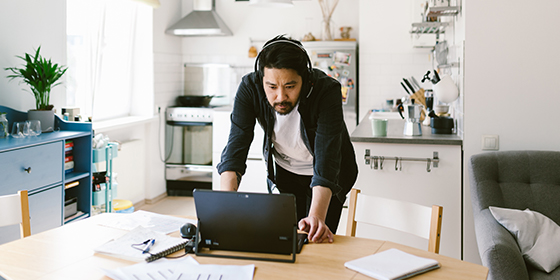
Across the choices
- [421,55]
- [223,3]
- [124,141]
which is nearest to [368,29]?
[421,55]

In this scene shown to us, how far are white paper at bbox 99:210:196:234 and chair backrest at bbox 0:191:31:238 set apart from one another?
301mm

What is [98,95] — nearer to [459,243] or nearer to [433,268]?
[459,243]

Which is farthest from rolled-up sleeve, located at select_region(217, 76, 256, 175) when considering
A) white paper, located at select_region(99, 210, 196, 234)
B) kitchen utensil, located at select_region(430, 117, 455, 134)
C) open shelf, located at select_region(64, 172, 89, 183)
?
kitchen utensil, located at select_region(430, 117, 455, 134)

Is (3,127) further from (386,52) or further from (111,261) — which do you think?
(386,52)

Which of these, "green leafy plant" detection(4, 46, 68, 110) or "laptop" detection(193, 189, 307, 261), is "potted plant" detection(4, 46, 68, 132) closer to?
"green leafy plant" detection(4, 46, 68, 110)

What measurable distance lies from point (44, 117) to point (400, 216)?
92.4 inches

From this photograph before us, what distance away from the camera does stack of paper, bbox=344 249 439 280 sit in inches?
51.4

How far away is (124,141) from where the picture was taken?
4773 mm

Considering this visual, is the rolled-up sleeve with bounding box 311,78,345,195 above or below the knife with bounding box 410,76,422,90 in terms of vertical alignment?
below

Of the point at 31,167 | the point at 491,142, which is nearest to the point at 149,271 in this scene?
the point at 31,167

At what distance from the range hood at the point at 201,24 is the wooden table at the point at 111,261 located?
3963 millimetres

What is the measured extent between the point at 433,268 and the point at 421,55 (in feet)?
13.6

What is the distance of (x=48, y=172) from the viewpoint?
2785mm

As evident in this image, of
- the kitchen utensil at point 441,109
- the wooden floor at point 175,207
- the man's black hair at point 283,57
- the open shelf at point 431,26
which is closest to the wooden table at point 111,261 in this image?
the man's black hair at point 283,57
